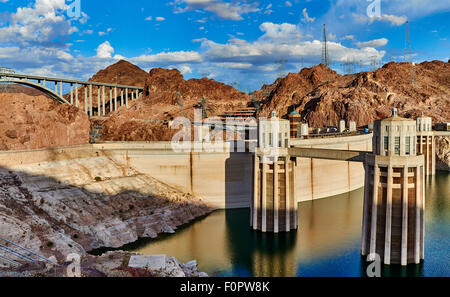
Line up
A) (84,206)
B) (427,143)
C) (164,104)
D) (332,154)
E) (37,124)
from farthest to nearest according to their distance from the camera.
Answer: (164,104), (427,143), (37,124), (84,206), (332,154)

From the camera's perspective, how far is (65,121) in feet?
216

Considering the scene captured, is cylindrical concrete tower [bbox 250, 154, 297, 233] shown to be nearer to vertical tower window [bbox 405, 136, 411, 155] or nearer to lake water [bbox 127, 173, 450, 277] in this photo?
lake water [bbox 127, 173, 450, 277]

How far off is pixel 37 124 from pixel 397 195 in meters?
54.5

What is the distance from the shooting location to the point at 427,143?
8919 centimetres

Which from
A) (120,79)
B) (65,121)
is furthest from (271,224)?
(120,79)

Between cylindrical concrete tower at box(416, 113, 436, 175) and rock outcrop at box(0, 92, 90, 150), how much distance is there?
246 ft

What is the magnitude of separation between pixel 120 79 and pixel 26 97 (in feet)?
349

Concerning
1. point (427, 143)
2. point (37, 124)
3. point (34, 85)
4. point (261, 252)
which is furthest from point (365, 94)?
point (37, 124)

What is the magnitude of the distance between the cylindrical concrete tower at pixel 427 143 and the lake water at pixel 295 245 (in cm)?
3428

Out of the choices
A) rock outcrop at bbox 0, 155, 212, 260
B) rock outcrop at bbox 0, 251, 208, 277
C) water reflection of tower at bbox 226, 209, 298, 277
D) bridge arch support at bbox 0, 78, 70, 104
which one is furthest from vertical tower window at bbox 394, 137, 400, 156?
bridge arch support at bbox 0, 78, 70, 104

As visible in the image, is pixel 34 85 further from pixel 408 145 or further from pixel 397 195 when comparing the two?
pixel 397 195

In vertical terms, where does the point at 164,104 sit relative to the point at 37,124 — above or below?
above

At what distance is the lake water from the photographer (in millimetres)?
36644
